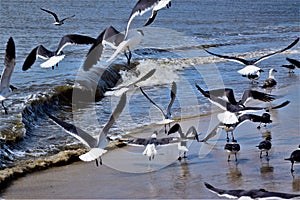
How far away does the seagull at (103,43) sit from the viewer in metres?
8.45

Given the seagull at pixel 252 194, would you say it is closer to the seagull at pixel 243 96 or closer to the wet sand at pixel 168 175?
the wet sand at pixel 168 175

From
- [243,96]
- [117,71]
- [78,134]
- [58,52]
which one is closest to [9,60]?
[58,52]

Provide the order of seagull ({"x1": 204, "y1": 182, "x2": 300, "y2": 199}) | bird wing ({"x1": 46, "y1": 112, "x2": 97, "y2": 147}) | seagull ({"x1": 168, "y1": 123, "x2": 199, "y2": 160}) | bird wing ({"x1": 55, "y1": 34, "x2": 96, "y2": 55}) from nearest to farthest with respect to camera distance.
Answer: seagull ({"x1": 204, "y1": 182, "x2": 300, "y2": 199}) → bird wing ({"x1": 46, "y1": 112, "x2": 97, "y2": 147}) → bird wing ({"x1": 55, "y1": 34, "x2": 96, "y2": 55}) → seagull ({"x1": 168, "y1": 123, "x2": 199, "y2": 160})

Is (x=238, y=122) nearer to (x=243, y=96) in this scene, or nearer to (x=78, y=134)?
(x=243, y=96)

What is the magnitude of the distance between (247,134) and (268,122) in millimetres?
429

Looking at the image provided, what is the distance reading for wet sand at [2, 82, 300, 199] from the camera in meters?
7.63

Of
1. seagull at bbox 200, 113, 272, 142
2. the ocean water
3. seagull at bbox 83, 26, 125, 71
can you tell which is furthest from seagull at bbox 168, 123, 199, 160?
the ocean water

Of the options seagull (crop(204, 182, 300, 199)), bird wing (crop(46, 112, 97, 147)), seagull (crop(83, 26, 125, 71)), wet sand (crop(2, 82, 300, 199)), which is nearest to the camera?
seagull (crop(204, 182, 300, 199))

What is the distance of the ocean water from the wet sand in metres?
0.98

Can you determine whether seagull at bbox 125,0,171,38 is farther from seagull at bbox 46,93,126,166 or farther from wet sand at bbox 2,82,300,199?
wet sand at bbox 2,82,300,199

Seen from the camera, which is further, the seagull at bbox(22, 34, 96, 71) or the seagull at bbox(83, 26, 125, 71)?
the seagull at bbox(22, 34, 96, 71)

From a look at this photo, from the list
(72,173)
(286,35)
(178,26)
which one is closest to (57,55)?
(72,173)

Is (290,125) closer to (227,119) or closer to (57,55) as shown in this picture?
(227,119)

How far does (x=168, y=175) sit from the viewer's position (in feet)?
27.3
